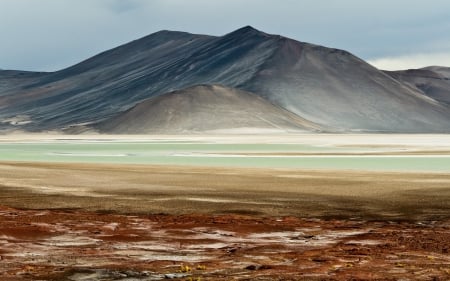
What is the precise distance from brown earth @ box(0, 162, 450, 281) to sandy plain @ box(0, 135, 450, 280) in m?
0.03

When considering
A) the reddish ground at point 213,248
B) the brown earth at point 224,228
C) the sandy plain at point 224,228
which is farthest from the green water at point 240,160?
the reddish ground at point 213,248

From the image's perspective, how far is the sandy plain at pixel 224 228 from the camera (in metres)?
14.8

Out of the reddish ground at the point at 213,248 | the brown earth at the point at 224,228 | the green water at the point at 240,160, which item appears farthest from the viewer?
the green water at the point at 240,160

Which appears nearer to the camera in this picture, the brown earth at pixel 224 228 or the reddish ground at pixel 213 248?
the reddish ground at pixel 213 248

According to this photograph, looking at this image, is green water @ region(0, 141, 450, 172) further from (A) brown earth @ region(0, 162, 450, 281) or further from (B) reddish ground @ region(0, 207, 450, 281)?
(B) reddish ground @ region(0, 207, 450, 281)

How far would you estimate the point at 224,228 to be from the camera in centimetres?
2119

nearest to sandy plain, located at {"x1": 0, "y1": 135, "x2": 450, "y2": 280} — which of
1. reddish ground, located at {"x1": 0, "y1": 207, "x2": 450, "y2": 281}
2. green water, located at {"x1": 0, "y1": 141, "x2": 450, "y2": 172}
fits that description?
reddish ground, located at {"x1": 0, "y1": 207, "x2": 450, "y2": 281}

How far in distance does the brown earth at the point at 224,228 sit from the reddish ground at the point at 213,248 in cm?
3

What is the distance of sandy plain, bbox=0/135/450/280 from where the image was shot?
1481 cm

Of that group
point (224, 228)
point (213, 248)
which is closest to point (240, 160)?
point (224, 228)

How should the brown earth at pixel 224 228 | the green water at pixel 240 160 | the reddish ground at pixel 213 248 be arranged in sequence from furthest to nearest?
1. the green water at pixel 240 160
2. the brown earth at pixel 224 228
3. the reddish ground at pixel 213 248

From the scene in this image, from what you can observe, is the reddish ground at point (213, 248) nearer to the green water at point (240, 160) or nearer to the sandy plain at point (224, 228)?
the sandy plain at point (224, 228)

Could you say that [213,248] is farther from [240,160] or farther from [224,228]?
[240,160]

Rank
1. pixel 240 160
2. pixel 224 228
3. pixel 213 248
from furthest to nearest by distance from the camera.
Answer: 1. pixel 240 160
2. pixel 224 228
3. pixel 213 248
